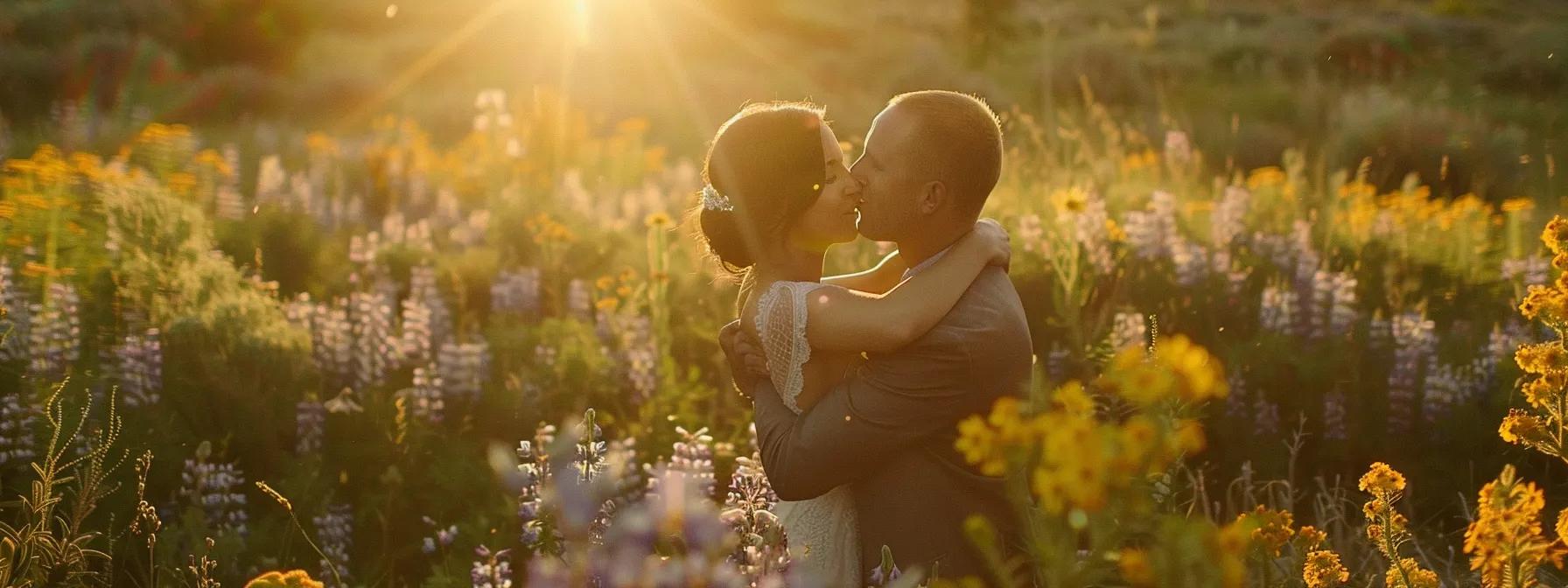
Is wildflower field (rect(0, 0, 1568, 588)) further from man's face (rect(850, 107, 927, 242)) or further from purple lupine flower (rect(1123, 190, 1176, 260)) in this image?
man's face (rect(850, 107, 927, 242))

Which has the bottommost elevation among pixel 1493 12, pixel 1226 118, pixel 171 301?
pixel 1493 12

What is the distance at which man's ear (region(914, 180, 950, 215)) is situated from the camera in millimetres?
2662

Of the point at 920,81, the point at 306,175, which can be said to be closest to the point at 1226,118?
the point at 920,81

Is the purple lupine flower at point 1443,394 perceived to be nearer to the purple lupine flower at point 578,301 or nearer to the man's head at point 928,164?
the man's head at point 928,164

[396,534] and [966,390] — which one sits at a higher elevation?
[966,390]

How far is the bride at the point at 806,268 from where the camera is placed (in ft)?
8.51

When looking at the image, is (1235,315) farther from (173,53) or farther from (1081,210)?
(173,53)

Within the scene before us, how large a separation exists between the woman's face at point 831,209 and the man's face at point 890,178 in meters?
0.04

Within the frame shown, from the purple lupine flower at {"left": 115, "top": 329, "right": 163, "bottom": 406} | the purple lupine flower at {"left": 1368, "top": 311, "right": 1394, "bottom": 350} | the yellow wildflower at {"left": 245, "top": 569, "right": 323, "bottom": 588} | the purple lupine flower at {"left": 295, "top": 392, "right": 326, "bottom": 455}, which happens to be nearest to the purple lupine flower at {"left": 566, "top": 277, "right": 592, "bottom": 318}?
the purple lupine flower at {"left": 295, "top": 392, "right": 326, "bottom": 455}

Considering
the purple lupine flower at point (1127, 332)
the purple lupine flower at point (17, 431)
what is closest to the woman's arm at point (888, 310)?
the purple lupine flower at point (1127, 332)

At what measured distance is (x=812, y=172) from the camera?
281 cm

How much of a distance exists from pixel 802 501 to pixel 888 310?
0.54 metres

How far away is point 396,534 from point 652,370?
3.40 feet

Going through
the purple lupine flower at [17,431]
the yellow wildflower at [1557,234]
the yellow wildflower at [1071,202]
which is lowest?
the yellow wildflower at [1071,202]
